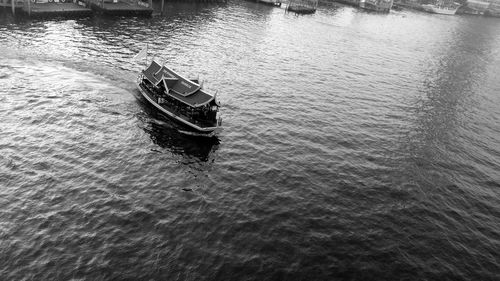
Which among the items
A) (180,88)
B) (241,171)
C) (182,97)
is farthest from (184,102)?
(241,171)

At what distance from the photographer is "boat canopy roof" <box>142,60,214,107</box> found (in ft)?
197

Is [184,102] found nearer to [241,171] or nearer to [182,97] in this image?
[182,97]

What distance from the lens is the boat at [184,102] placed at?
59.2 metres

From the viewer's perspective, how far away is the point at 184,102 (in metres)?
60.4

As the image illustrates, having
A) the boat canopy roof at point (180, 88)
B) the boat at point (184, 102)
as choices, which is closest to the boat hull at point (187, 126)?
the boat at point (184, 102)

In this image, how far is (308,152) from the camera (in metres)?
58.5

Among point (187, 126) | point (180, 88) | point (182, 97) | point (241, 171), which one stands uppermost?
point (180, 88)

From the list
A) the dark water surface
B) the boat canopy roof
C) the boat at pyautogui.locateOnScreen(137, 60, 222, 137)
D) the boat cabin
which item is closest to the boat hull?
the boat at pyautogui.locateOnScreen(137, 60, 222, 137)

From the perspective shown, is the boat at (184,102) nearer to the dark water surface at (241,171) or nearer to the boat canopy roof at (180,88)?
the boat canopy roof at (180,88)

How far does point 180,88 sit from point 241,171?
19.7 meters

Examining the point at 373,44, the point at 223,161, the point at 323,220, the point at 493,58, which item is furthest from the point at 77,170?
the point at 493,58

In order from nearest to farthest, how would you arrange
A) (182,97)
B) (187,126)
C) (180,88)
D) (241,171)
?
(241,171) → (187,126) → (182,97) → (180,88)

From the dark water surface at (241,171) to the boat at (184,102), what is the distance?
7.04 ft

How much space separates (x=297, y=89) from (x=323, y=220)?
43.0 m
